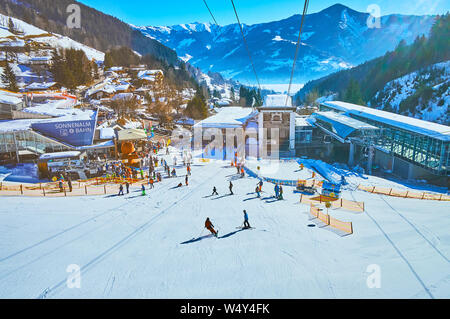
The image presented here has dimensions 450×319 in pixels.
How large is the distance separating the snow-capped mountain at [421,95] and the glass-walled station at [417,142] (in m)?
31.1

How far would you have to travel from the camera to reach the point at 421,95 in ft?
186

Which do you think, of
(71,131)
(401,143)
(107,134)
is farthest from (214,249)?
(401,143)

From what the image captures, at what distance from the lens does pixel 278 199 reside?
15.2m

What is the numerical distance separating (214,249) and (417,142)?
23529 mm

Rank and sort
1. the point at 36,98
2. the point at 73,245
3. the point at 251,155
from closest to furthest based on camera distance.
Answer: the point at 73,245 < the point at 251,155 < the point at 36,98

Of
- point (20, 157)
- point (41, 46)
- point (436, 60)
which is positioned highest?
point (41, 46)

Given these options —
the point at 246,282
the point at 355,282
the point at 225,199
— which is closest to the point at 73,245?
the point at 246,282

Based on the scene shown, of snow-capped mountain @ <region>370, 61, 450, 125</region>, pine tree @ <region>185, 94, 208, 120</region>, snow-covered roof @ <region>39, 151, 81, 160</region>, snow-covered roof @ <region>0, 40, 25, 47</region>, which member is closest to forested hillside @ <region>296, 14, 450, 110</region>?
snow-capped mountain @ <region>370, 61, 450, 125</region>

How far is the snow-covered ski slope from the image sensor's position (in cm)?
711

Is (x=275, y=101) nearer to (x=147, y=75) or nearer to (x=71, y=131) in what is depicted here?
(x=71, y=131)

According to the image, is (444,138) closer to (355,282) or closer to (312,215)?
(312,215)

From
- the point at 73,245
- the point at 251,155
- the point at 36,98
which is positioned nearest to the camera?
the point at 73,245

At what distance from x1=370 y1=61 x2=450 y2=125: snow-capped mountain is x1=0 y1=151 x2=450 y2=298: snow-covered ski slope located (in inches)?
1910

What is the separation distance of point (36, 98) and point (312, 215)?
53523 millimetres
